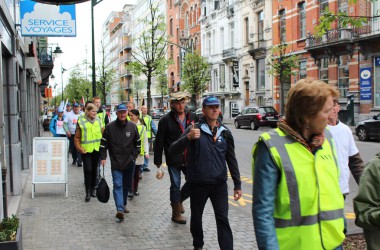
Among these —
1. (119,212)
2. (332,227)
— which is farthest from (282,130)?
(119,212)

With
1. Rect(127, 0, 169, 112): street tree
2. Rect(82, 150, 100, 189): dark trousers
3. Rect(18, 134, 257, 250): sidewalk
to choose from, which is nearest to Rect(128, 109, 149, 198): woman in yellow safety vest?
Rect(18, 134, 257, 250): sidewalk

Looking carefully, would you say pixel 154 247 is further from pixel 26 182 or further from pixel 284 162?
pixel 26 182

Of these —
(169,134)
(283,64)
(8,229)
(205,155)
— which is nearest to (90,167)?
(169,134)

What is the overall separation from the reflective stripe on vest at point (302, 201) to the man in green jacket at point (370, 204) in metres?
0.22

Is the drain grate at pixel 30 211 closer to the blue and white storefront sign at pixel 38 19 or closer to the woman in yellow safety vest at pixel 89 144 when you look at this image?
the woman in yellow safety vest at pixel 89 144

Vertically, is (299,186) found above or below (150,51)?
below

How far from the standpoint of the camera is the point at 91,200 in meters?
8.78

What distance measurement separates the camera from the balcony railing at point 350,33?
2648 cm

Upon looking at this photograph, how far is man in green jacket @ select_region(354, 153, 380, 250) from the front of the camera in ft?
8.76

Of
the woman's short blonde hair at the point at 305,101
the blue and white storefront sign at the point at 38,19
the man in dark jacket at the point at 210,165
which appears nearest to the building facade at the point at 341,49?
the blue and white storefront sign at the point at 38,19

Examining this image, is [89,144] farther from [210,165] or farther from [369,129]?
[369,129]

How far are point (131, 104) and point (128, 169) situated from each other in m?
4.76

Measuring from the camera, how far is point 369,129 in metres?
19.9

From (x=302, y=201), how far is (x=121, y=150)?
5129 millimetres
